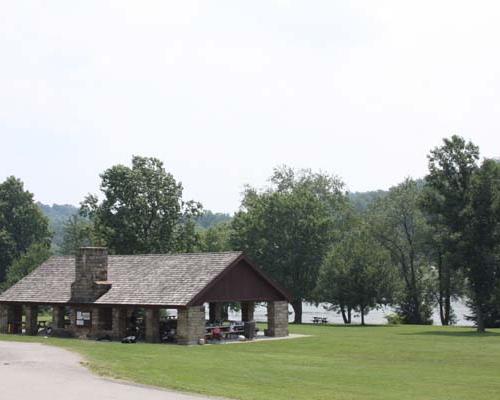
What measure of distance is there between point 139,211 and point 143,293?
1233 inches

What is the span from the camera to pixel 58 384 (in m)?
21.6

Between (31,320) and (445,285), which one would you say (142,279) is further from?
(445,285)

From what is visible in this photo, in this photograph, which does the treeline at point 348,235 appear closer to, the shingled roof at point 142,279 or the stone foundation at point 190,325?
the shingled roof at point 142,279

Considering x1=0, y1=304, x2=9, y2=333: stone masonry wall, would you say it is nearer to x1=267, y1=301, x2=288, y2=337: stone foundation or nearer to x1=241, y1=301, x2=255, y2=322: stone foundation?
x1=241, y1=301, x2=255, y2=322: stone foundation

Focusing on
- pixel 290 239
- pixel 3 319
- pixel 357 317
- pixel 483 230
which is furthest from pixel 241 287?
pixel 357 317

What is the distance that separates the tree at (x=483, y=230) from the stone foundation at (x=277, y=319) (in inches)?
590

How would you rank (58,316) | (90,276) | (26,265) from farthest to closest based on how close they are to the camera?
1. (26,265)
2. (58,316)
3. (90,276)

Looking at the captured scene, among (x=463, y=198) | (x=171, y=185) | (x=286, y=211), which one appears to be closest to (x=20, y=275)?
(x=171, y=185)

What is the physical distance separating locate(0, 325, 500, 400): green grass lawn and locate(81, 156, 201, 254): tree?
29.9 meters

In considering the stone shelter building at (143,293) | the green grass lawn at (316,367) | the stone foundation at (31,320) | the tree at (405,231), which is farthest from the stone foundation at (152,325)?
the tree at (405,231)

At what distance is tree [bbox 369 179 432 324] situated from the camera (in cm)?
7925

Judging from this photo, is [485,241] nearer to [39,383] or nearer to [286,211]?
[286,211]

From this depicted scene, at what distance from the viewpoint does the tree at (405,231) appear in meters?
79.2

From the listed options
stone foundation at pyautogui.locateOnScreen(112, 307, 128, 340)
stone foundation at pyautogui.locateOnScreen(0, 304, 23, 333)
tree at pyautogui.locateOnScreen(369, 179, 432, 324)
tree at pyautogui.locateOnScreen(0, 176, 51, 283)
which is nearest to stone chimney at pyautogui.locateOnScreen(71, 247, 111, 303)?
stone foundation at pyautogui.locateOnScreen(112, 307, 128, 340)
